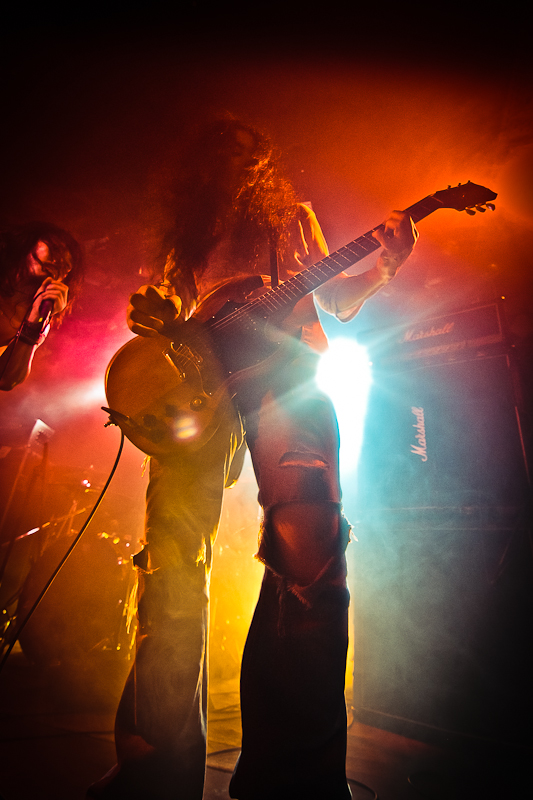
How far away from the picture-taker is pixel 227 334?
1182 mm

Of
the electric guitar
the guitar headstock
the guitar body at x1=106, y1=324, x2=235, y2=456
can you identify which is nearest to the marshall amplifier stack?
the guitar headstock

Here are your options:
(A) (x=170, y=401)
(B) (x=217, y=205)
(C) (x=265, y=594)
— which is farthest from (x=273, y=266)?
(C) (x=265, y=594)

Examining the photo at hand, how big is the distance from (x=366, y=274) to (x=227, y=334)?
0.67 meters

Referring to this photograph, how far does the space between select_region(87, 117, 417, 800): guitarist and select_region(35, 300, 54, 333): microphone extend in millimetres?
1782

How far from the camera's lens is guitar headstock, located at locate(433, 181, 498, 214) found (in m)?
1.61

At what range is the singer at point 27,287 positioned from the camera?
8.16 ft

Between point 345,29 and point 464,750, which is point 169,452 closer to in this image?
point 464,750

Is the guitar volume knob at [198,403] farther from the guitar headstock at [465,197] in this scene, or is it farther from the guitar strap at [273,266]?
the guitar headstock at [465,197]

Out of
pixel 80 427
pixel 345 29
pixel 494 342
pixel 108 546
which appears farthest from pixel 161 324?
pixel 80 427

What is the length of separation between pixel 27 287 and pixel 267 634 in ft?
8.71

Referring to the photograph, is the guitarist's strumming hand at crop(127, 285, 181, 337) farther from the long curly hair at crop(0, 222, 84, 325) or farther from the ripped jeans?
the long curly hair at crop(0, 222, 84, 325)

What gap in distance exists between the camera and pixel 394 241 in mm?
1424

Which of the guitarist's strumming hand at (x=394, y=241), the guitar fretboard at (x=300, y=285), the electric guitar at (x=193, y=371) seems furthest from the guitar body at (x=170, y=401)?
the guitarist's strumming hand at (x=394, y=241)

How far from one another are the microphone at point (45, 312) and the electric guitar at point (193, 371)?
1.68 metres
